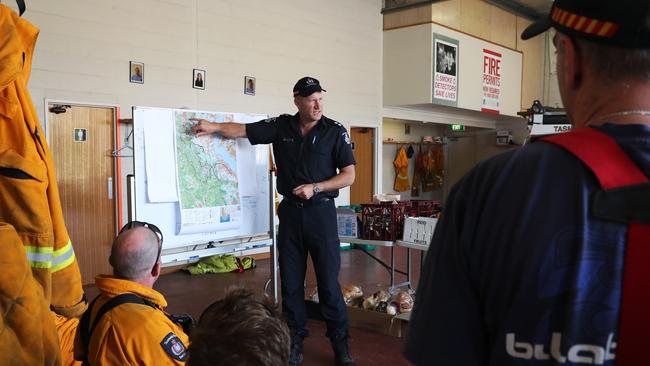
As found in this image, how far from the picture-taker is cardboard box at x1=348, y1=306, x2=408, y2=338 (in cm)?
402

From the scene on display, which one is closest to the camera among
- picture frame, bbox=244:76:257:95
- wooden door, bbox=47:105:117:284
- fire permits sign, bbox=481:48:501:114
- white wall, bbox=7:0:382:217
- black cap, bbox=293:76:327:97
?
black cap, bbox=293:76:327:97

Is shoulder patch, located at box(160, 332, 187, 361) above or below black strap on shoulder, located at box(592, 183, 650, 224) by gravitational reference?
below

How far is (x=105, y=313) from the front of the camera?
160cm

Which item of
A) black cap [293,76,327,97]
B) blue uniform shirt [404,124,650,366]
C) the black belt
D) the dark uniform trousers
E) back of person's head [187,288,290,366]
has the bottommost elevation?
the dark uniform trousers

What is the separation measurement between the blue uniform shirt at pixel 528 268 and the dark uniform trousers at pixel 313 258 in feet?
8.51

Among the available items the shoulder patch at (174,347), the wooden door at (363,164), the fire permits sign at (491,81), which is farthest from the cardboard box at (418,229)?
the fire permits sign at (491,81)

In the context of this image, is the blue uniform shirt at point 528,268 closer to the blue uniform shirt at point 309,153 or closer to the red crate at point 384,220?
the blue uniform shirt at point 309,153

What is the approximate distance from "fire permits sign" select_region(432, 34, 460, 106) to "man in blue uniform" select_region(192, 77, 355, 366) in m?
5.69

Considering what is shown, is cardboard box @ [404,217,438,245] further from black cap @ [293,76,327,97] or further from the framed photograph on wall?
the framed photograph on wall

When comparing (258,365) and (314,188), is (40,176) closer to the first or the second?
(258,365)

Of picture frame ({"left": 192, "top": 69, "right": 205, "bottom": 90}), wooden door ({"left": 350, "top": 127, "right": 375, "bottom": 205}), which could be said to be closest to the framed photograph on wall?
picture frame ({"left": 192, "top": 69, "right": 205, "bottom": 90})

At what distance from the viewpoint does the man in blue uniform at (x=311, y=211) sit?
3.38 metres

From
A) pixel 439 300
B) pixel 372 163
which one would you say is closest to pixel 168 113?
pixel 439 300

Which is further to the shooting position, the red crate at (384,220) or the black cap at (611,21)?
the red crate at (384,220)
